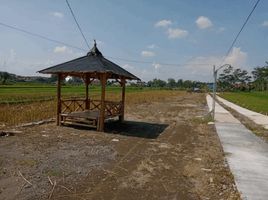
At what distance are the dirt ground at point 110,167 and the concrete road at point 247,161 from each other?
228mm

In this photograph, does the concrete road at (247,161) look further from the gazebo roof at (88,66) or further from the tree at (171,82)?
the tree at (171,82)

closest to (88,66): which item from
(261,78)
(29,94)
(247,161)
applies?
(247,161)

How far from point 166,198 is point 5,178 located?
10.7 ft

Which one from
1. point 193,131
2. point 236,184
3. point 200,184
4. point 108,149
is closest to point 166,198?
point 200,184

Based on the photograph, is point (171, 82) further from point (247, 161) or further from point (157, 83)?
point (247, 161)

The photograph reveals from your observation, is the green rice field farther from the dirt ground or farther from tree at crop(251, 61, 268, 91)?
tree at crop(251, 61, 268, 91)

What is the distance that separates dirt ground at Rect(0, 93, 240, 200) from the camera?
5855mm

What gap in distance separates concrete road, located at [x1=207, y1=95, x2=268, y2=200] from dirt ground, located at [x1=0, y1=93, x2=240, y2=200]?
0.75 ft

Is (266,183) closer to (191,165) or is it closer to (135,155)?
(191,165)

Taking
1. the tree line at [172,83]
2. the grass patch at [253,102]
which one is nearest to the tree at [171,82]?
the tree line at [172,83]

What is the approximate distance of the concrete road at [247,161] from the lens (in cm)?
602

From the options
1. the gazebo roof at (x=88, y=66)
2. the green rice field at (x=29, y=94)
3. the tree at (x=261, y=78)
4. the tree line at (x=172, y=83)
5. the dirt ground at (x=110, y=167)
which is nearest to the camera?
the dirt ground at (x=110, y=167)

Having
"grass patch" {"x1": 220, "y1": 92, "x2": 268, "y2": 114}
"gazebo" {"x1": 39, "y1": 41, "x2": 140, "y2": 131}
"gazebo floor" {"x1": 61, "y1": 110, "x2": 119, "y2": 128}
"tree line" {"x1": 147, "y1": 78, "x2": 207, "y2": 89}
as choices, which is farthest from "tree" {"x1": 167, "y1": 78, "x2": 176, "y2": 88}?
"gazebo floor" {"x1": 61, "y1": 110, "x2": 119, "y2": 128}

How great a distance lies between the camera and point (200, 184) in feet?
21.5
